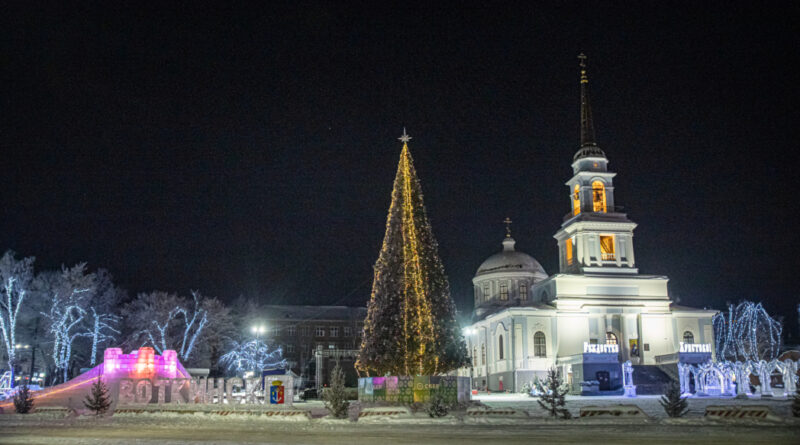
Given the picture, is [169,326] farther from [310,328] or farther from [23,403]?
[310,328]

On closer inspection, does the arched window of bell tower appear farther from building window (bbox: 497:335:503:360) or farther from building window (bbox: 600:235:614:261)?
building window (bbox: 497:335:503:360)

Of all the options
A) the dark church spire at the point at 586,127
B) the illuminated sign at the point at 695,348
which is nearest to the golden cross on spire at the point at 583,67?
the dark church spire at the point at 586,127

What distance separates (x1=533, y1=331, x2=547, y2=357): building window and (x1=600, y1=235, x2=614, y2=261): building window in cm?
900

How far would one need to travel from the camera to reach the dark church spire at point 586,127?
66375 millimetres

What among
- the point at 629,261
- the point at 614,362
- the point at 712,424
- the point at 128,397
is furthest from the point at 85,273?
the point at 712,424

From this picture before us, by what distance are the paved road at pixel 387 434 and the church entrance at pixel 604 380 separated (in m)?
36.4

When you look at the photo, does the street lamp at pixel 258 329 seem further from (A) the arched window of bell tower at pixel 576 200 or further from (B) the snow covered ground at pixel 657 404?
(A) the arched window of bell tower at pixel 576 200

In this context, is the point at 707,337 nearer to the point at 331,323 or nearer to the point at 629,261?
the point at 629,261

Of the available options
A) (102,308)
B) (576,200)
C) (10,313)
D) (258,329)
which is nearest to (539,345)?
(576,200)

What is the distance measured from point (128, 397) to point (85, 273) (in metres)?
29.3

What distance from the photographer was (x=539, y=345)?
6344cm

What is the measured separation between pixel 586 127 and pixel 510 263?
781 inches

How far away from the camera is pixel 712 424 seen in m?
18.5

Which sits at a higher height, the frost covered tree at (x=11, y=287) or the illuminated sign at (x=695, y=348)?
the frost covered tree at (x=11, y=287)
